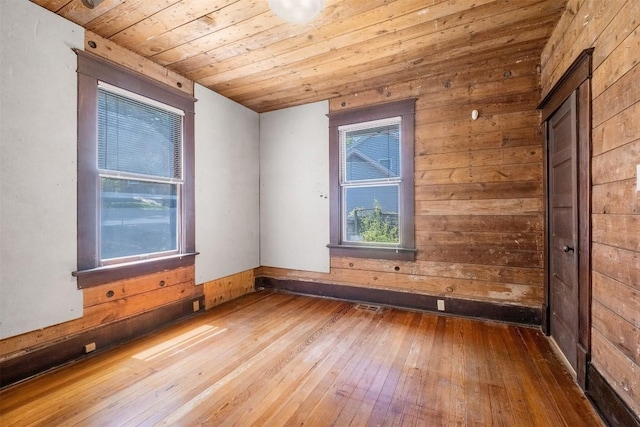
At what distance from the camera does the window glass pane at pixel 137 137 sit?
8.21 ft

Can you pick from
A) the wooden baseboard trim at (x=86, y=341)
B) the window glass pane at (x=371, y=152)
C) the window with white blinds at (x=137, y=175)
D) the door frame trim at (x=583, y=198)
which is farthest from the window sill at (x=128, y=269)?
the door frame trim at (x=583, y=198)

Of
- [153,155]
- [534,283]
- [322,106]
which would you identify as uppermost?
[322,106]

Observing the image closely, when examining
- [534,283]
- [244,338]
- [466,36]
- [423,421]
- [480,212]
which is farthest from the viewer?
[480,212]

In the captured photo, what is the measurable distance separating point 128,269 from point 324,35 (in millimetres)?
2806

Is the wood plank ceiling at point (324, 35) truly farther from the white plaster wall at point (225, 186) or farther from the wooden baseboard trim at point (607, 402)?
the wooden baseboard trim at point (607, 402)

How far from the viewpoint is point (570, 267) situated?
6.97 feet

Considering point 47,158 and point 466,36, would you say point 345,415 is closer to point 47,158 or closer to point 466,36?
point 47,158

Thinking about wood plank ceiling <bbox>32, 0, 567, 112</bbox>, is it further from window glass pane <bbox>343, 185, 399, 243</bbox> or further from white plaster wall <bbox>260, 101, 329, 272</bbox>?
window glass pane <bbox>343, 185, 399, 243</bbox>

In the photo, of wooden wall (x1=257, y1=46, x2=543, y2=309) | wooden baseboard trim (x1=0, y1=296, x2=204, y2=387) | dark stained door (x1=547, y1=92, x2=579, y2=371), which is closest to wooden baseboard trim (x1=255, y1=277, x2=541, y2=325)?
wooden wall (x1=257, y1=46, x2=543, y2=309)

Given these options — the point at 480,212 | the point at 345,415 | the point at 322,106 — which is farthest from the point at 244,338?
the point at 322,106

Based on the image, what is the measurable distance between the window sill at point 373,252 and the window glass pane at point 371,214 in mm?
140

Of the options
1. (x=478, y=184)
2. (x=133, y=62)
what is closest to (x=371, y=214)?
(x=478, y=184)

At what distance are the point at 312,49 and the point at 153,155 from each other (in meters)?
1.93

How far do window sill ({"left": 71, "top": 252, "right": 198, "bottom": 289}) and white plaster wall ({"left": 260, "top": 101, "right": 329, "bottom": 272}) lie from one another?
130 cm
